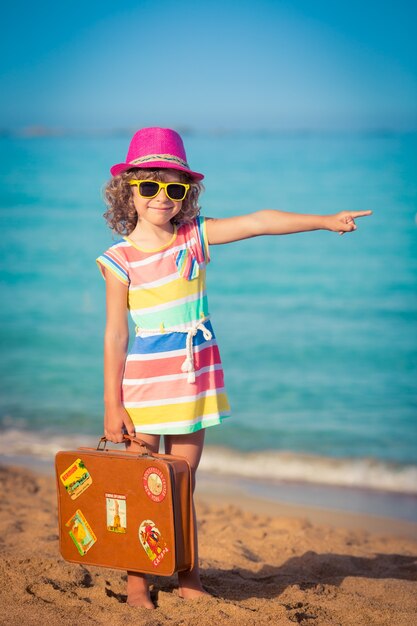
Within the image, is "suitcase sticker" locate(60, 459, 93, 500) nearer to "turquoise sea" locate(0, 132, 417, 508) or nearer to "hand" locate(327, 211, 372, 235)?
"hand" locate(327, 211, 372, 235)

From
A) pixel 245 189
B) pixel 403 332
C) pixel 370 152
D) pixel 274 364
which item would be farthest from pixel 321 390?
pixel 370 152

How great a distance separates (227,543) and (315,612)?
1.10m

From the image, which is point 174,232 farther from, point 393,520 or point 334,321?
point 334,321

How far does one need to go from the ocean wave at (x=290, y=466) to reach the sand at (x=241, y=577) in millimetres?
744

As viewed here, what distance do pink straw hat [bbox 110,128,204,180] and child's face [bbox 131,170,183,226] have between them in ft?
0.19

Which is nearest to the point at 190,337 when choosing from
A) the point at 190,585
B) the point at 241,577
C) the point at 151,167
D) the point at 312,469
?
the point at 151,167

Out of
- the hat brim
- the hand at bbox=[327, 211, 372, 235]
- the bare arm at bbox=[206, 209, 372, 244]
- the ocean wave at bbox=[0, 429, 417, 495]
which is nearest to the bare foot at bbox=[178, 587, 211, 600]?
the bare arm at bbox=[206, 209, 372, 244]

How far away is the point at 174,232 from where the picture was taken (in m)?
3.09

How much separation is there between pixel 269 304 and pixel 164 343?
8514 mm

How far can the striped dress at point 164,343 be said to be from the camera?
2953mm

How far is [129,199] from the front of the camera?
10.1ft

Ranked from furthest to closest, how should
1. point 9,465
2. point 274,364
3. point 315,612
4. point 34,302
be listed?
point 34,302
point 274,364
point 9,465
point 315,612

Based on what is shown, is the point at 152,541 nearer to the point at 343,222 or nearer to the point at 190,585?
the point at 190,585

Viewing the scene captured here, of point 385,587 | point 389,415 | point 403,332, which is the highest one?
point 403,332
